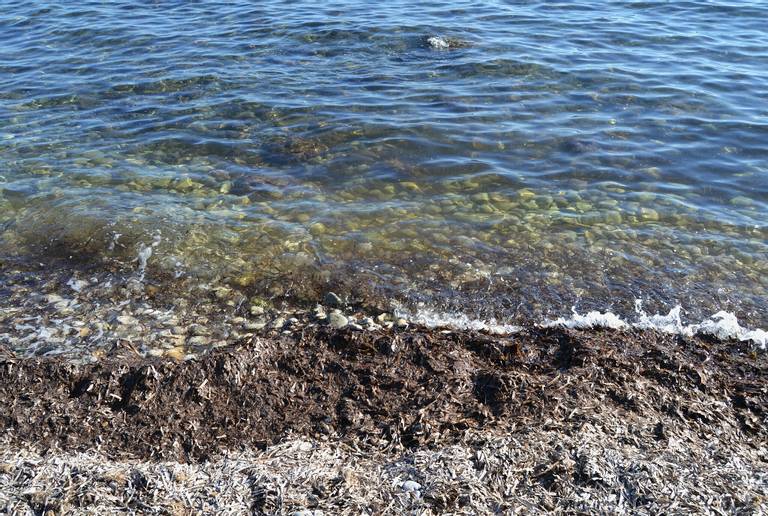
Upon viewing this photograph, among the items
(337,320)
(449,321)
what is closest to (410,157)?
(449,321)

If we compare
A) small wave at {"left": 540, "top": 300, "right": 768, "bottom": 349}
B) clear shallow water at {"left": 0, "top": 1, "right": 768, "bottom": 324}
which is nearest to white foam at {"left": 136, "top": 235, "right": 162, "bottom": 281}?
clear shallow water at {"left": 0, "top": 1, "right": 768, "bottom": 324}

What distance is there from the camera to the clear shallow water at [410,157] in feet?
26.7

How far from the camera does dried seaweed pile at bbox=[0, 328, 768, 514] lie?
4.35 metres

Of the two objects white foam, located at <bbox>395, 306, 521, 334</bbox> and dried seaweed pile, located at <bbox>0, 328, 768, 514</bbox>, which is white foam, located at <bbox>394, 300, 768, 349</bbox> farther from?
dried seaweed pile, located at <bbox>0, 328, 768, 514</bbox>

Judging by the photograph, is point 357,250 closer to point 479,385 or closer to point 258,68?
point 479,385

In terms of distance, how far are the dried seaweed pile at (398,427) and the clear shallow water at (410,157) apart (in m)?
1.57

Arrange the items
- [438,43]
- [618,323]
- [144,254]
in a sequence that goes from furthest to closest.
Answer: [438,43], [144,254], [618,323]

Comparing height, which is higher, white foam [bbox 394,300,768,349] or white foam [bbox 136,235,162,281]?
white foam [bbox 136,235,162,281]

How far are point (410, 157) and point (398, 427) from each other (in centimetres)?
635

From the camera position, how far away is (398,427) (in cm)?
509

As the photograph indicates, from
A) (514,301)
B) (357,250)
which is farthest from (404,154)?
A: (514,301)

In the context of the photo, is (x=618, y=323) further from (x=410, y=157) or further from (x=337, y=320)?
(x=410, y=157)

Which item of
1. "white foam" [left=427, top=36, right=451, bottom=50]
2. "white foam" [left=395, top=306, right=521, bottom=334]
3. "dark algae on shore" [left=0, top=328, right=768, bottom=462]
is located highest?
"white foam" [left=427, top=36, right=451, bottom=50]

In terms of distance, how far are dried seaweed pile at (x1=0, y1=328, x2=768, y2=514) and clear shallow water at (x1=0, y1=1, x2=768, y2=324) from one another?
1.57m
